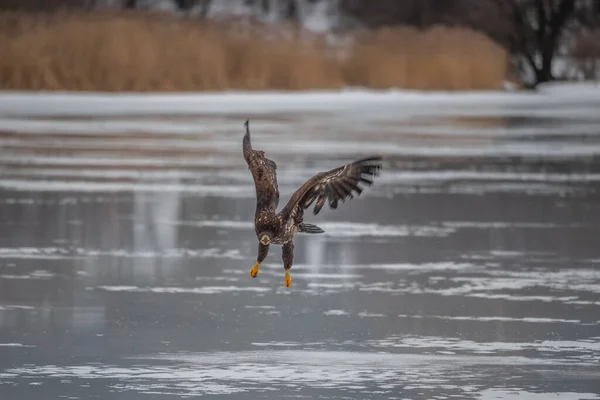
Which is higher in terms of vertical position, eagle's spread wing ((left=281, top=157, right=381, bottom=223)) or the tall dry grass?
the tall dry grass

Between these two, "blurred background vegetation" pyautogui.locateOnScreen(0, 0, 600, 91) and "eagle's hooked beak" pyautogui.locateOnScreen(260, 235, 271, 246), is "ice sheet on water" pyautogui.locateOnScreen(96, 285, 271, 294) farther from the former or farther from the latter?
"blurred background vegetation" pyautogui.locateOnScreen(0, 0, 600, 91)

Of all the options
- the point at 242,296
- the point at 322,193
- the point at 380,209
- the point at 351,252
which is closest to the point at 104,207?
the point at 380,209

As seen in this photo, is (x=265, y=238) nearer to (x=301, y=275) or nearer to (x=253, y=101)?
(x=301, y=275)

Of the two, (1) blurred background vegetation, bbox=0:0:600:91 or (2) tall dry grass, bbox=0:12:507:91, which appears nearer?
(2) tall dry grass, bbox=0:12:507:91

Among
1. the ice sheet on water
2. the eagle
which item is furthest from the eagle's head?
the ice sheet on water

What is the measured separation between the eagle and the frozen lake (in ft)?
1.71

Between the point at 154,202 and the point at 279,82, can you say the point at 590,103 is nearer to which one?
the point at 279,82

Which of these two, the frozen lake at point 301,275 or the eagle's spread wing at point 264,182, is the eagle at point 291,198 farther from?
the frozen lake at point 301,275

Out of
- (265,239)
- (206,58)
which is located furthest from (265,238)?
(206,58)

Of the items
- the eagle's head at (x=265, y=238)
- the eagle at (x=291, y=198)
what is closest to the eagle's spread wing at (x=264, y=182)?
the eagle at (x=291, y=198)

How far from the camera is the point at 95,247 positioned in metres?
11.8

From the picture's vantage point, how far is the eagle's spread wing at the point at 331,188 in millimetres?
7898

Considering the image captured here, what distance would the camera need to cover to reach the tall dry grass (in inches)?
1240

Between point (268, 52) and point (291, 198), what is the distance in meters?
26.0
